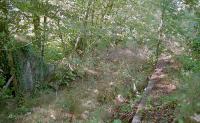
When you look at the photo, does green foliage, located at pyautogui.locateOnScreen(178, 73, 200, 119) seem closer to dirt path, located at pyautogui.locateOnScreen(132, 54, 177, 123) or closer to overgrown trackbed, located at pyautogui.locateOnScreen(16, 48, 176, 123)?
dirt path, located at pyautogui.locateOnScreen(132, 54, 177, 123)

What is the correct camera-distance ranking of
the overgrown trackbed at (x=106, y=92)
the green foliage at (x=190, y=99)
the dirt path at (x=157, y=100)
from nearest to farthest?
the green foliage at (x=190, y=99)
the dirt path at (x=157, y=100)
the overgrown trackbed at (x=106, y=92)

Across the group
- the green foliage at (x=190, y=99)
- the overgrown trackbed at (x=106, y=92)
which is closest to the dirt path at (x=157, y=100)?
the overgrown trackbed at (x=106, y=92)

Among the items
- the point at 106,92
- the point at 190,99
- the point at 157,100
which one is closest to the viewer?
the point at 190,99

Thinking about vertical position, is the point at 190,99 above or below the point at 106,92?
above

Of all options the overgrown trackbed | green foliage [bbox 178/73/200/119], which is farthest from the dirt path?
green foliage [bbox 178/73/200/119]

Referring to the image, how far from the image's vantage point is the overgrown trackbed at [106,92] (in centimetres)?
913

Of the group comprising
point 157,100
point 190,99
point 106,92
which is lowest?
point 106,92

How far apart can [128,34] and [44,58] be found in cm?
359

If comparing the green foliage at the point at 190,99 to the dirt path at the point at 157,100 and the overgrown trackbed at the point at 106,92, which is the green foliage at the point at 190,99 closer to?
the dirt path at the point at 157,100

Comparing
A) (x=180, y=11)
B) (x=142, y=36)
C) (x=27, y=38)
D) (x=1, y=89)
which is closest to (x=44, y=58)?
(x=27, y=38)

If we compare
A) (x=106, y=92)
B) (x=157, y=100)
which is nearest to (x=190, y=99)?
(x=157, y=100)

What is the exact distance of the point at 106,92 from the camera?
1058 centimetres

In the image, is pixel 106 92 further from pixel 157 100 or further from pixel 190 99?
pixel 190 99

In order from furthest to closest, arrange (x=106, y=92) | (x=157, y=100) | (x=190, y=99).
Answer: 1. (x=106, y=92)
2. (x=157, y=100)
3. (x=190, y=99)
